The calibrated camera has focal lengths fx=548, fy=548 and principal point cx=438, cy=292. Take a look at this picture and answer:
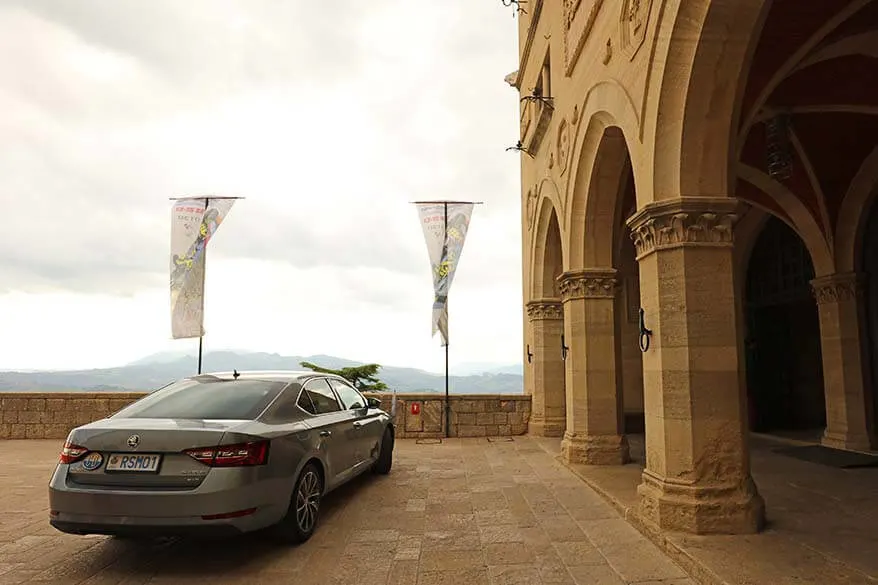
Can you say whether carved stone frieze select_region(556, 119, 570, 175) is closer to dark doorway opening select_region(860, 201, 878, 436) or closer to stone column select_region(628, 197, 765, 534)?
stone column select_region(628, 197, 765, 534)

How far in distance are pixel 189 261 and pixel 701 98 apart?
37.8 ft

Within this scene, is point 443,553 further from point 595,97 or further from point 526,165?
point 526,165

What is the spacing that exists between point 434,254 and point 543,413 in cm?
459

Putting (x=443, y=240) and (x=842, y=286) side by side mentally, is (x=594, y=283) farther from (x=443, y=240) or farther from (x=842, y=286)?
(x=443, y=240)

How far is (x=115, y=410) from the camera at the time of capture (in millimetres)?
12266

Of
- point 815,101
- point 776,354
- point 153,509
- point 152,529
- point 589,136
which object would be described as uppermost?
point 815,101

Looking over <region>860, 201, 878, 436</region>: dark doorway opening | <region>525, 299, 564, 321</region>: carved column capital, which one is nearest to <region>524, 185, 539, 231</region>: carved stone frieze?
<region>525, 299, 564, 321</region>: carved column capital

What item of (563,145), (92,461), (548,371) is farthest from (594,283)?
(92,461)

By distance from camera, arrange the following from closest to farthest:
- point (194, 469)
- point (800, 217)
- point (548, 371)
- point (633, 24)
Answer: point (194, 469), point (633, 24), point (800, 217), point (548, 371)

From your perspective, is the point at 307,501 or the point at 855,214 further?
the point at 855,214

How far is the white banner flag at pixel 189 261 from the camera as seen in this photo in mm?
12859

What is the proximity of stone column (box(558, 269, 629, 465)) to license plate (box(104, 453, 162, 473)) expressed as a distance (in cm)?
607

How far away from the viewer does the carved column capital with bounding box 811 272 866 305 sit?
10094 mm

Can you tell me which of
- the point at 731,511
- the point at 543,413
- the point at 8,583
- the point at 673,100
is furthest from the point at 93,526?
the point at 543,413
